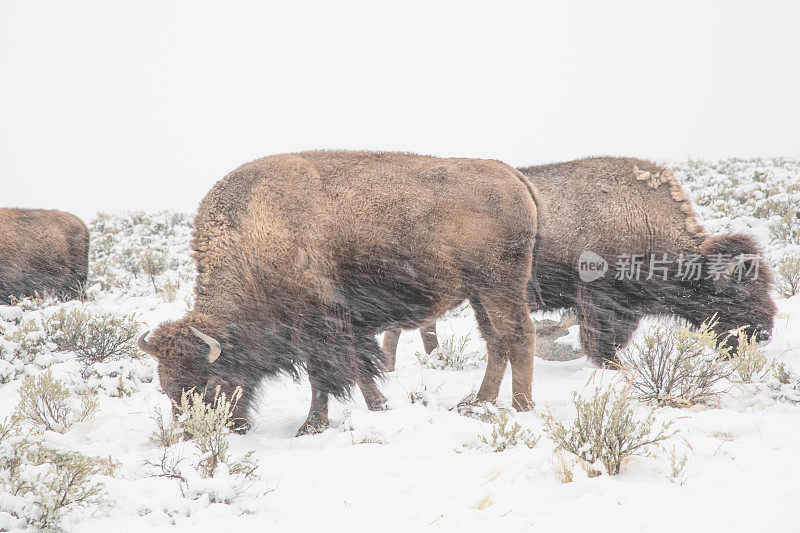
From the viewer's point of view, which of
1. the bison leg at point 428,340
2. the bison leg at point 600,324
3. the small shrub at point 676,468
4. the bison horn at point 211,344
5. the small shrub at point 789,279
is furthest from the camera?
the small shrub at point 789,279

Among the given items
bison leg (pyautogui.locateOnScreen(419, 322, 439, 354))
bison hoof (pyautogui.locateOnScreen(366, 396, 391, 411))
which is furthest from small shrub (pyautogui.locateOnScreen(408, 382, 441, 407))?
bison leg (pyautogui.locateOnScreen(419, 322, 439, 354))

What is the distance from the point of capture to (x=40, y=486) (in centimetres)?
210

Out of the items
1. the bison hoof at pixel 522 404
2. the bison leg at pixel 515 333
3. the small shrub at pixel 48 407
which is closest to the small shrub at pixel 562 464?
the bison hoof at pixel 522 404

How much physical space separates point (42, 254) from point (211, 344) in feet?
24.4

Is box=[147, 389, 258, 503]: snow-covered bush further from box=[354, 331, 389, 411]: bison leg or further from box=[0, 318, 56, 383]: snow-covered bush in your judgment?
box=[0, 318, 56, 383]: snow-covered bush

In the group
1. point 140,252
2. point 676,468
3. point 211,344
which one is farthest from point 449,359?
point 140,252

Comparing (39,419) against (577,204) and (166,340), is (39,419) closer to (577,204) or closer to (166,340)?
(166,340)

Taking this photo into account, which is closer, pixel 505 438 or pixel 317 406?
pixel 505 438

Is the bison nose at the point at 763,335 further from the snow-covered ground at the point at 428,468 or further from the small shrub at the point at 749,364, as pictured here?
the small shrub at the point at 749,364

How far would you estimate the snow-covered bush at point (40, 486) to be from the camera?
6.57 feet

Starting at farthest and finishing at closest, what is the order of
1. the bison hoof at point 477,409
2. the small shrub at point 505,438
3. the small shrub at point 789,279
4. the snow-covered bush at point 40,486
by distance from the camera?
the small shrub at point 789,279 < the bison hoof at point 477,409 < the small shrub at point 505,438 < the snow-covered bush at point 40,486

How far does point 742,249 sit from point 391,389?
383cm

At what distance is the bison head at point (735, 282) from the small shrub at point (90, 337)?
6157 millimetres

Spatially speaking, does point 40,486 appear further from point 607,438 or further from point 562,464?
point 607,438
